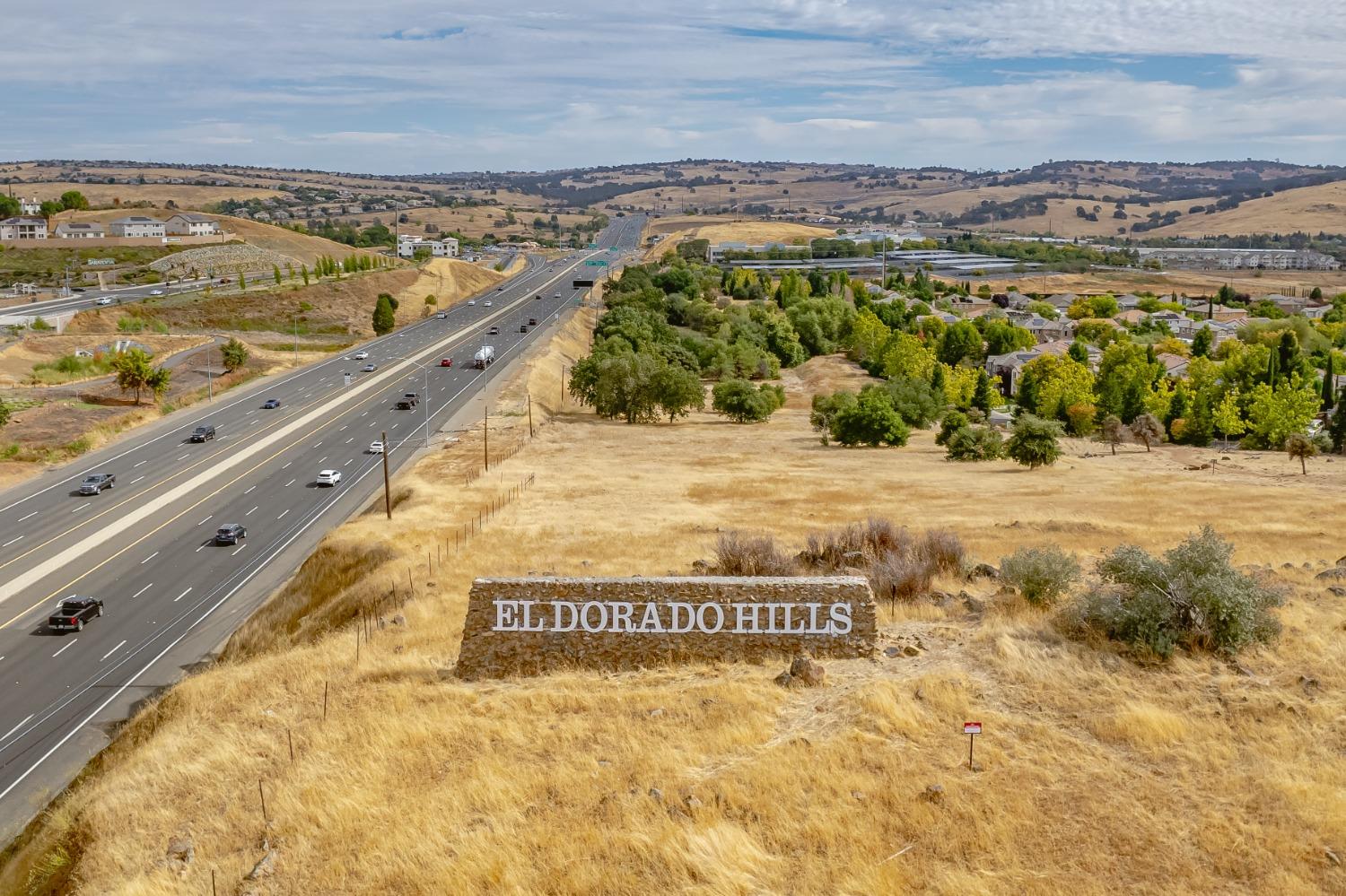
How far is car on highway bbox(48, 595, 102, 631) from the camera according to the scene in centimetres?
4284

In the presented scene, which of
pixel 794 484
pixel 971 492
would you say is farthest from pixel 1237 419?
pixel 794 484

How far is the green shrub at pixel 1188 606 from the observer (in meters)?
23.3

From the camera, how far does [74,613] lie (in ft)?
142

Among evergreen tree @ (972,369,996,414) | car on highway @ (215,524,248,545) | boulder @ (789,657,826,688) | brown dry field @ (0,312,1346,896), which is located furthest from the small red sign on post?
evergreen tree @ (972,369,996,414)

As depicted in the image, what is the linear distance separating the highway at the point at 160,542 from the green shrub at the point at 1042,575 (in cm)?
2675

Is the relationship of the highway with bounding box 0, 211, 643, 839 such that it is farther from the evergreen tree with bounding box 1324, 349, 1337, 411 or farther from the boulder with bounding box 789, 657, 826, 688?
the evergreen tree with bounding box 1324, 349, 1337, 411

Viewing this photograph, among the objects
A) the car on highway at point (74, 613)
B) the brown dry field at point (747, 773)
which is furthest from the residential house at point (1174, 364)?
the car on highway at point (74, 613)

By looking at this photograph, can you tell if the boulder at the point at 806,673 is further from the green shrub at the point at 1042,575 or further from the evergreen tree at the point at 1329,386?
the evergreen tree at the point at 1329,386

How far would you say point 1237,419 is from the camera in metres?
84.6

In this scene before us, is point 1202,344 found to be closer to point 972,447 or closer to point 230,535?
point 972,447

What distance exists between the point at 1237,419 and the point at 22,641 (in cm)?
8138

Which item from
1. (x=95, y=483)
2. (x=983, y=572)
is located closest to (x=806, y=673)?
(x=983, y=572)

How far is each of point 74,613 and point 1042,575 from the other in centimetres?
3654

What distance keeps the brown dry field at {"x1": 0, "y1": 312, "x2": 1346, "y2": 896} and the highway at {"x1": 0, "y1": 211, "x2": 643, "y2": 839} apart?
5460mm
